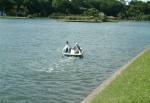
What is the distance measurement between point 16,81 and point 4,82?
0.93 m

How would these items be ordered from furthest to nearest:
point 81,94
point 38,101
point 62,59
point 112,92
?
point 62,59 < point 81,94 < point 38,101 < point 112,92

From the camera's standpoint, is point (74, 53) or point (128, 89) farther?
point (74, 53)

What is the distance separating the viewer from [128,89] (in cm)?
2214

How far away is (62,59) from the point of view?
4503 centimetres

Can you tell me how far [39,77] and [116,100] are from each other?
511 inches

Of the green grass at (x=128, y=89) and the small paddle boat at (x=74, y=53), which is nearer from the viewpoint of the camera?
the green grass at (x=128, y=89)

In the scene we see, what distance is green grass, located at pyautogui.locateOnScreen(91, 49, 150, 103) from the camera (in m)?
19.9

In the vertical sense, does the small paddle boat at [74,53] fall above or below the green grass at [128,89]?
below

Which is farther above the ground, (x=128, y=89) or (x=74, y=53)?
(x=128, y=89)

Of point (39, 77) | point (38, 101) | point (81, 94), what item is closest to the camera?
point (38, 101)

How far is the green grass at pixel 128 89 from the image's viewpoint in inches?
782

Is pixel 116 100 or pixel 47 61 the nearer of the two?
pixel 116 100

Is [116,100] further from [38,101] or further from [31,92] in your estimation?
[31,92]

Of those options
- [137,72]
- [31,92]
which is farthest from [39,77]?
[137,72]
